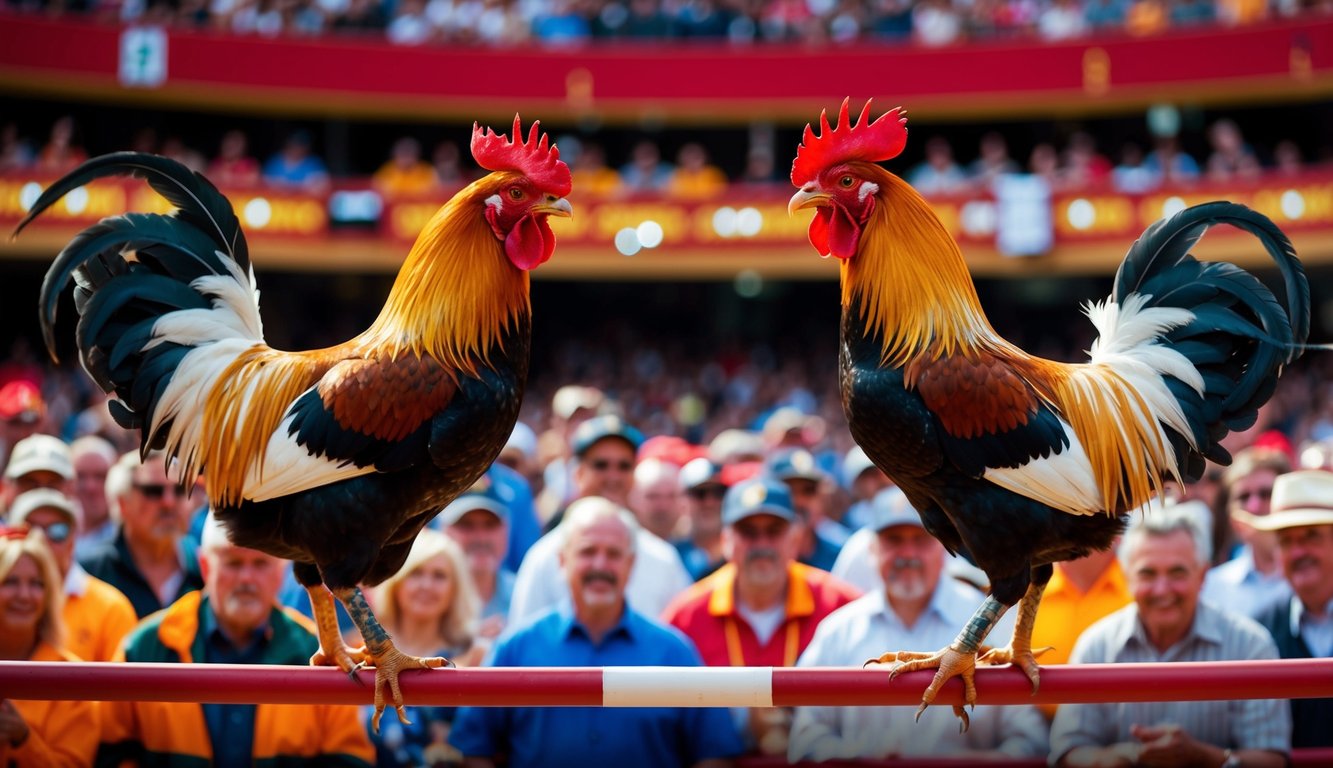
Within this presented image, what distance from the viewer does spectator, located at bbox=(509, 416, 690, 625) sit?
18.9 feet

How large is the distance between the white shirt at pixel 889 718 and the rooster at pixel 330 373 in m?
1.64

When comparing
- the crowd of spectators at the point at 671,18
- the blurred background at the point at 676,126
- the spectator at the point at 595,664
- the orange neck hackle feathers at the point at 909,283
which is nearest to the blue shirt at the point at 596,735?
the spectator at the point at 595,664

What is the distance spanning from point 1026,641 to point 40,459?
14.9 feet

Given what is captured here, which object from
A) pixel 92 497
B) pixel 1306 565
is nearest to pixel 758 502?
pixel 1306 565

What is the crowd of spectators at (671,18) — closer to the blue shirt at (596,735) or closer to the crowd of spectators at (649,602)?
the crowd of spectators at (649,602)

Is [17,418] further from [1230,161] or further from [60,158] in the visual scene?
[1230,161]

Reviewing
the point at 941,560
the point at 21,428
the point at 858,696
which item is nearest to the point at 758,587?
the point at 941,560

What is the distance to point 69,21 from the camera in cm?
2180

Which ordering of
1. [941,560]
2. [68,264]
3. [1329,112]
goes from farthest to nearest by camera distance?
[1329,112]
[941,560]
[68,264]

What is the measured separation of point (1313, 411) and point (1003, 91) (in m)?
9.93

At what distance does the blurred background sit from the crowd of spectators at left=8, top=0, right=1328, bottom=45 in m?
0.06

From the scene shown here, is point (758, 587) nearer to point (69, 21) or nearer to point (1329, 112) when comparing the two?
point (69, 21)

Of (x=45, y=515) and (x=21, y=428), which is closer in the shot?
(x=45, y=515)

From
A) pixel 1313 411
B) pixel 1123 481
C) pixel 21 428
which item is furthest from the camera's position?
A: pixel 1313 411
